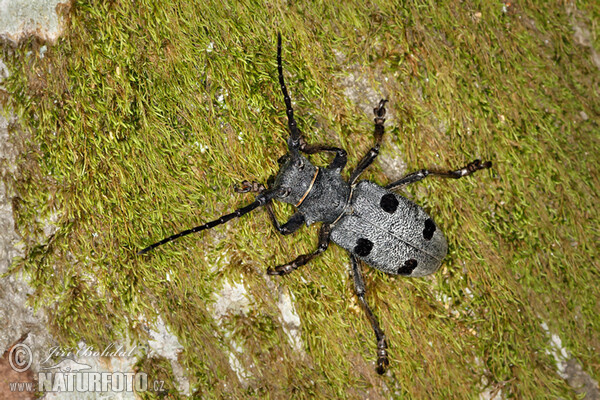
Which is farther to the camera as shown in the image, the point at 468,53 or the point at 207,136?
the point at 468,53

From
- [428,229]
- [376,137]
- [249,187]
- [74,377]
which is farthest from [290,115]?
[74,377]

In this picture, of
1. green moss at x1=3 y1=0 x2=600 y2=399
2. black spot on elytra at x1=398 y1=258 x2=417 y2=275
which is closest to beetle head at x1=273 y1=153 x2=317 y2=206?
green moss at x1=3 y1=0 x2=600 y2=399

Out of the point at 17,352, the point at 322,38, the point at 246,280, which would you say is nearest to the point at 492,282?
the point at 246,280

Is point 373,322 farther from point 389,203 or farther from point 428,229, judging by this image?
point 389,203

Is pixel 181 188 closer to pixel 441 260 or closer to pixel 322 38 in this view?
pixel 322 38

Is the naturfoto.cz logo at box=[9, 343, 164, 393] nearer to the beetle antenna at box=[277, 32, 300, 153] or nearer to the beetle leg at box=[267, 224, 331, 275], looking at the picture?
the beetle leg at box=[267, 224, 331, 275]

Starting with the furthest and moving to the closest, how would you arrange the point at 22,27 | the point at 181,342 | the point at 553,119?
the point at 553,119 < the point at 181,342 < the point at 22,27
